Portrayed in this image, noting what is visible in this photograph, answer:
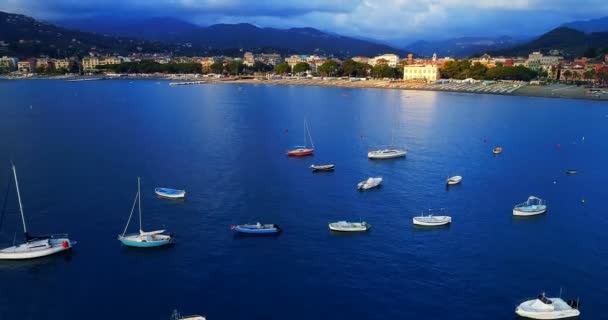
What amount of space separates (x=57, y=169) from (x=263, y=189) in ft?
47.3

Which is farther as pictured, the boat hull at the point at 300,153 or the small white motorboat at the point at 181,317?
the boat hull at the point at 300,153

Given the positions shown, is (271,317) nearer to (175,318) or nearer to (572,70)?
(175,318)

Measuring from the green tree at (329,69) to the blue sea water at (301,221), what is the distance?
78.6 m

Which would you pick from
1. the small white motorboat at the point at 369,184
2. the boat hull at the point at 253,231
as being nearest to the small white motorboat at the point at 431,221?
the small white motorboat at the point at 369,184

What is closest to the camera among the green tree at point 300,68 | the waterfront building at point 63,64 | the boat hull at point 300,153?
the boat hull at point 300,153

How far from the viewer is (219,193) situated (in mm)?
26609

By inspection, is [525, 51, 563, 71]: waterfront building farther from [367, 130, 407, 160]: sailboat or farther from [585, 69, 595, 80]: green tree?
[367, 130, 407, 160]: sailboat

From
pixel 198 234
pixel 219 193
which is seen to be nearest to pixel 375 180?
pixel 219 193

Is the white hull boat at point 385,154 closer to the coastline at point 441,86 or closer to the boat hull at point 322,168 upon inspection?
the boat hull at point 322,168

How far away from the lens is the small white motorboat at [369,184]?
27.8m

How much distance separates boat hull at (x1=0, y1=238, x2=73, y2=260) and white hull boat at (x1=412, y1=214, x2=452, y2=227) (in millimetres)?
15135

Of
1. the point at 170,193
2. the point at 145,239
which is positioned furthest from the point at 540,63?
the point at 145,239

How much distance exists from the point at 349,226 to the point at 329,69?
4243 inches

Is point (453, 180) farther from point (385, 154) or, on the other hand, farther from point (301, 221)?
point (301, 221)
